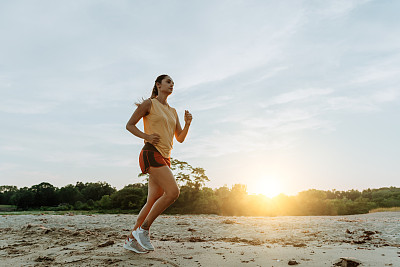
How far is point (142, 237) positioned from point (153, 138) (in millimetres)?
1285

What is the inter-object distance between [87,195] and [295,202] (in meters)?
27.6

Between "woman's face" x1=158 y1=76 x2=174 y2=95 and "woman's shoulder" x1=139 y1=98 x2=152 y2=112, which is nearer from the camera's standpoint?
"woman's shoulder" x1=139 y1=98 x2=152 y2=112

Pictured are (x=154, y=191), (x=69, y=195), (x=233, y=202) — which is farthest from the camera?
(x=69, y=195)

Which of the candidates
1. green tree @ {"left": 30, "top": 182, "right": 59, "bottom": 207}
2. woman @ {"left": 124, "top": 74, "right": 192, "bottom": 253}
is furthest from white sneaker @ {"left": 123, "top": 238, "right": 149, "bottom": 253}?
green tree @ {"left": 30, "top": 182, "right": 59, "bottom": 207}

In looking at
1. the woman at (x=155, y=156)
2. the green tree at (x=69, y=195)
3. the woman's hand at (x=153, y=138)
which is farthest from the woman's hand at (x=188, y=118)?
the green tree at (x=69, y=195)

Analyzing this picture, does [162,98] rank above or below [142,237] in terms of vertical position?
above

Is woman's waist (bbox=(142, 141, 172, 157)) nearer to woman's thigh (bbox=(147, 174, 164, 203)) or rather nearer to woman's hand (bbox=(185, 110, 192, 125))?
woman's thigh (bbox=(147, 174, 164, 203))

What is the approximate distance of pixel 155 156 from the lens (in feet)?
12.4

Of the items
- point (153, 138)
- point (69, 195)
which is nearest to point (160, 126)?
point (153, 138)

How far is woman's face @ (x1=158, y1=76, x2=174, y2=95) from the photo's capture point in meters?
4.22

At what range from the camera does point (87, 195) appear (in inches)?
1555

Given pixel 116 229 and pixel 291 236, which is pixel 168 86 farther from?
pixel 116 229

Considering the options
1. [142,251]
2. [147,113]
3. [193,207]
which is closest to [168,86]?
[147,113]

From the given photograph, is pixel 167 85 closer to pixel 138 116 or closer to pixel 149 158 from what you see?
pixel 138 116
